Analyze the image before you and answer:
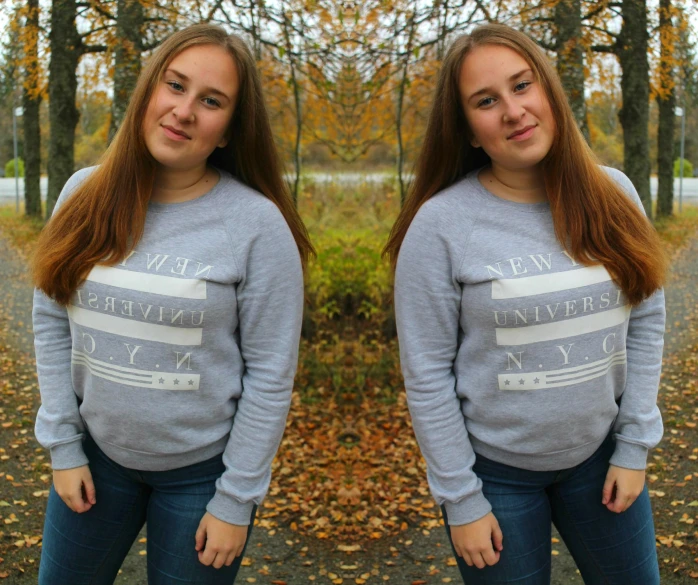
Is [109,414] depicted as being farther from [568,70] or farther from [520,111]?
[568,70]

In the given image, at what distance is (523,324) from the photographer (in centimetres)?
192

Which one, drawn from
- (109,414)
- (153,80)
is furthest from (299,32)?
(109,414)

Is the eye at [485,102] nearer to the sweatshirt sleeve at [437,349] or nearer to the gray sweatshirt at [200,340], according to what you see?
the sweatshirt sleeve at [437,349]

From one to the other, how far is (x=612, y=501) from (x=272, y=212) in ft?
4.15

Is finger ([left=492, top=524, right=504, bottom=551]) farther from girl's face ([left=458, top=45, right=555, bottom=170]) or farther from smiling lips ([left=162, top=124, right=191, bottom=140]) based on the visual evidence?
smiling lips ([left=162, top=124, right=191, bottom=140])

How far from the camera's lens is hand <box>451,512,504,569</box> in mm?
1984

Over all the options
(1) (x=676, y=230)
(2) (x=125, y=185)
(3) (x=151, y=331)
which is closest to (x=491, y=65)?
(2) (x=125, y=185)

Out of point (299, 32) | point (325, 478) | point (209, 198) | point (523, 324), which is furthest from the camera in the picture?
point (299, 32)

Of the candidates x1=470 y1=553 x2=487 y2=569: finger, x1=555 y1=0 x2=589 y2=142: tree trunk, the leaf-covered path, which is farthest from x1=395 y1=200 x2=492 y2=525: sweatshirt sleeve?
x1=555 y1=0 x2=589 y2=142: tree trunk

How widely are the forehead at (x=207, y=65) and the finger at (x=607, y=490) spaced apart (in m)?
1.53

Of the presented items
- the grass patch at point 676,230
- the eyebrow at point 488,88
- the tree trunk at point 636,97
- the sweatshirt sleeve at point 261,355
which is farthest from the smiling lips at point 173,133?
the grass patch at point 676,230

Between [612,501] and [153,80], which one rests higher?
[153,80]

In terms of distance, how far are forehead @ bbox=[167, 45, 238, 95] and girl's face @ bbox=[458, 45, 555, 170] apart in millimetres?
668

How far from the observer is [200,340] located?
6.39 ft
